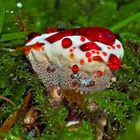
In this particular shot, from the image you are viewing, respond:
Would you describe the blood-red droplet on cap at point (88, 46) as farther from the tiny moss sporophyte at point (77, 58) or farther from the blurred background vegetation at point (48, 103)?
the blurred background vegetation at point (48, 103)

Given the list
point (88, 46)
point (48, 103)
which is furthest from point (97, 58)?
point (48, 103)

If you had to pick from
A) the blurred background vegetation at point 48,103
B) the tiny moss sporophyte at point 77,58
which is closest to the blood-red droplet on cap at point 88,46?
the tiny moss sporophyte at point 77,58

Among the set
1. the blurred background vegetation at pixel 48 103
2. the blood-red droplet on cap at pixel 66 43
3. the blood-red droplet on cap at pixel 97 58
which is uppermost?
the blood-red droplet on cap at pixel 66 43

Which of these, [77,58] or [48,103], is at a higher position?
[77,58]

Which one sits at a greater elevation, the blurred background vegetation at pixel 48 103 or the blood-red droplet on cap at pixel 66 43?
the blood-red droplet on cap at pixel 66 43

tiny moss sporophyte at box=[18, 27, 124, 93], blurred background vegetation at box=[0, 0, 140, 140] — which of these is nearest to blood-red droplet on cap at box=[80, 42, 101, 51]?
tiny moss sporophyte at box=[18, 27, 124, 93]

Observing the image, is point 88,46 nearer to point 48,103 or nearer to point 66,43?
point 66,43

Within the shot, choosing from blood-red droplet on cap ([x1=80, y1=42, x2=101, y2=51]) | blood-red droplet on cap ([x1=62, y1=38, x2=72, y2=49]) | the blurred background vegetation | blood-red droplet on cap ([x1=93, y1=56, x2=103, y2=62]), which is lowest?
the blurred background vegetation

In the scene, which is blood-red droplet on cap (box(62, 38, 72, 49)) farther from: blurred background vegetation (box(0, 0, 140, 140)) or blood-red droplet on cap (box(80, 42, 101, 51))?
blurred background vegetation (box(0, 0, 140, 140))

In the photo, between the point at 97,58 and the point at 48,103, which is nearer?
the point at 97,58

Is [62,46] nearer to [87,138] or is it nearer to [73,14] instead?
[87,138]
